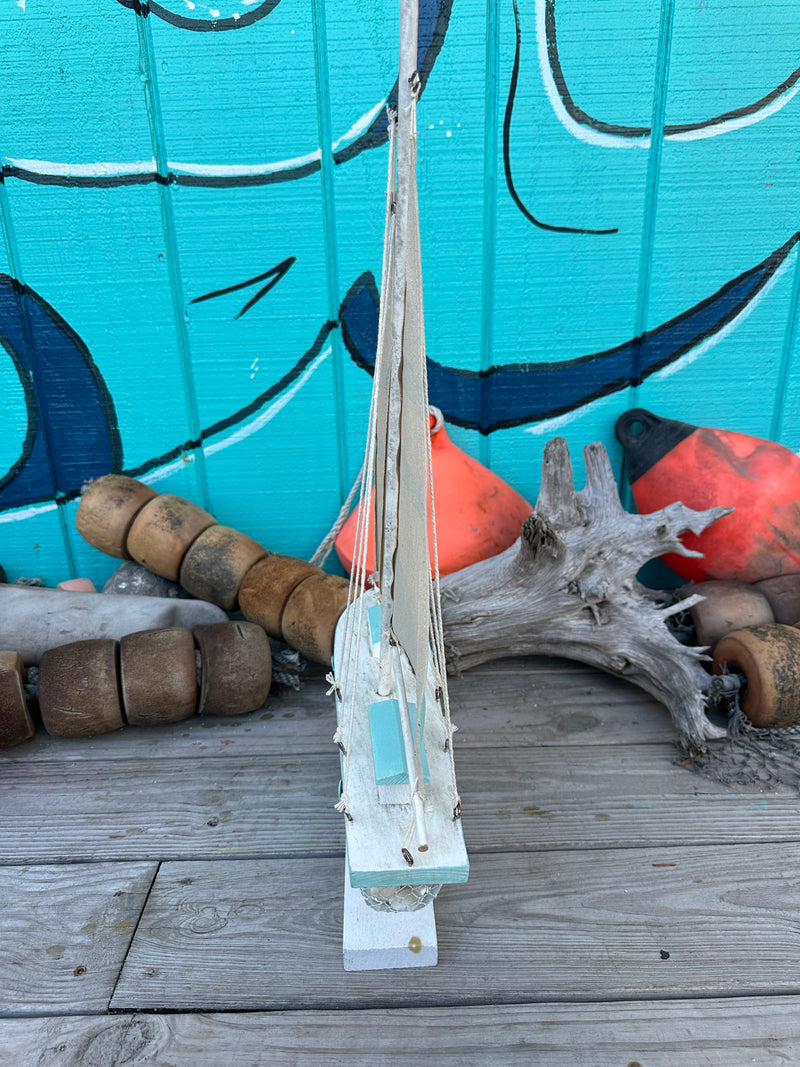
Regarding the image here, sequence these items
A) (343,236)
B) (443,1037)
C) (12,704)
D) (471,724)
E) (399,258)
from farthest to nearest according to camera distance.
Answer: (343,236), (471,724), (12,704), (443,1037), (399,258)

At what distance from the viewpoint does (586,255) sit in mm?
1996

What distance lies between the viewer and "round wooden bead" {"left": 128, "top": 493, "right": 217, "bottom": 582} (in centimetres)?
191

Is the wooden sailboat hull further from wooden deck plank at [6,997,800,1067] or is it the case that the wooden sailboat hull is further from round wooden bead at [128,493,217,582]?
round wooden bead at [128,493,217,582]

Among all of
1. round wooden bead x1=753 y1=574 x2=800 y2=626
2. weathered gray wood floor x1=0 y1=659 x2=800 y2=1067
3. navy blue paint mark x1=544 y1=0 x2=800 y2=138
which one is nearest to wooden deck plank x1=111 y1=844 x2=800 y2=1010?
weathered gray wood floor x1=0 y1=659 x2=800 y2=1067

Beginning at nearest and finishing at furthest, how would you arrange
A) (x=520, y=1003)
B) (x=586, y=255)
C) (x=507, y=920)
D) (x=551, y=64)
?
1. (x=520, y=1003)
2. (x=507, y=920)
3. (x=551, y=64)
4. (x=586, y=255)

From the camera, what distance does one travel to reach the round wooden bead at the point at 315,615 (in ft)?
5.76

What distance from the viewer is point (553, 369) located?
2.08m

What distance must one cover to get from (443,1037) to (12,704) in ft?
3.60

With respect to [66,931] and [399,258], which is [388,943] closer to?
[66,931]

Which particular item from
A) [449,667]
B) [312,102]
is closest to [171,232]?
[312,102]

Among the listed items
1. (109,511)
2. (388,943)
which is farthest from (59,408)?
(388,943)

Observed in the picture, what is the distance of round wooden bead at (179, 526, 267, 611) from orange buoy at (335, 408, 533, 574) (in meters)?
0.30

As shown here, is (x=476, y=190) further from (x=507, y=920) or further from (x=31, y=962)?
(x=31, y=962)

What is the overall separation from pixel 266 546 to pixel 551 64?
1.51 m
